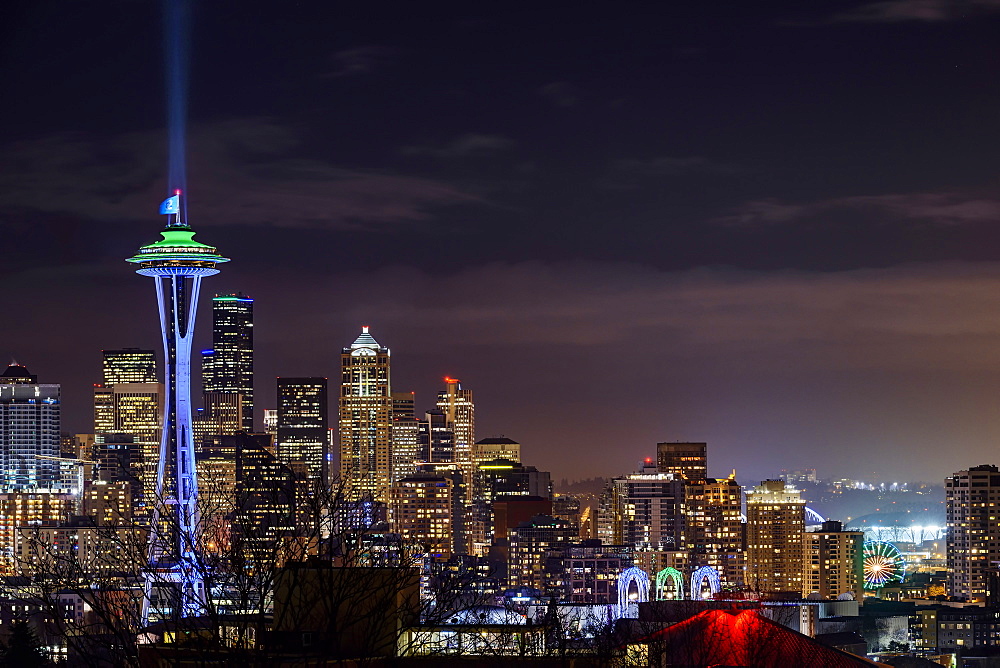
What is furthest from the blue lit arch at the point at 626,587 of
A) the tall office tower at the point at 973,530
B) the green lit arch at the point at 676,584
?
the tall office tower at the point at 973,530

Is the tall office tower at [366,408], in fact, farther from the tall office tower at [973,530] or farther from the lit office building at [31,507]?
the tall office tower at [973,530]

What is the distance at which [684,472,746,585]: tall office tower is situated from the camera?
103250mm

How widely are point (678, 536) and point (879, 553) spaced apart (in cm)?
1182

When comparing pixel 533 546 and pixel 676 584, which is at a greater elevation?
pixel 533 546

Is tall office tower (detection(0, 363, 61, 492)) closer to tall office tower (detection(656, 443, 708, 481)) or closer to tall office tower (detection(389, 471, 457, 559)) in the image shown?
tall office tower (detection(389, 471, 457, 559))

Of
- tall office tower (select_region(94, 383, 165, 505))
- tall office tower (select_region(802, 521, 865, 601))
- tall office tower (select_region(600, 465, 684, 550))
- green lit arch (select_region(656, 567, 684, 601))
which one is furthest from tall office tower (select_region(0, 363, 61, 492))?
green lit arch (select_region(656, 567, 684, 601))

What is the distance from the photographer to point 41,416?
5290 inches

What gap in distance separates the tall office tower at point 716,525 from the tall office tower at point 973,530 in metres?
10.9

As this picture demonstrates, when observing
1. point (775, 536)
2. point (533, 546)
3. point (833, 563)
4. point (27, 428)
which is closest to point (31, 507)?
point (27, 428)

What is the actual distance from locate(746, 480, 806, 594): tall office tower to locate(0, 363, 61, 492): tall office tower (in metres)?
44.3

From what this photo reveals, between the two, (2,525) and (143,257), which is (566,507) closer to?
(2,525)

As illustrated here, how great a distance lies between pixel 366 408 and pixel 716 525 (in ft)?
141

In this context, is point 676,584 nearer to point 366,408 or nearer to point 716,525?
point 716,525

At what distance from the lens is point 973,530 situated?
96.2 m
